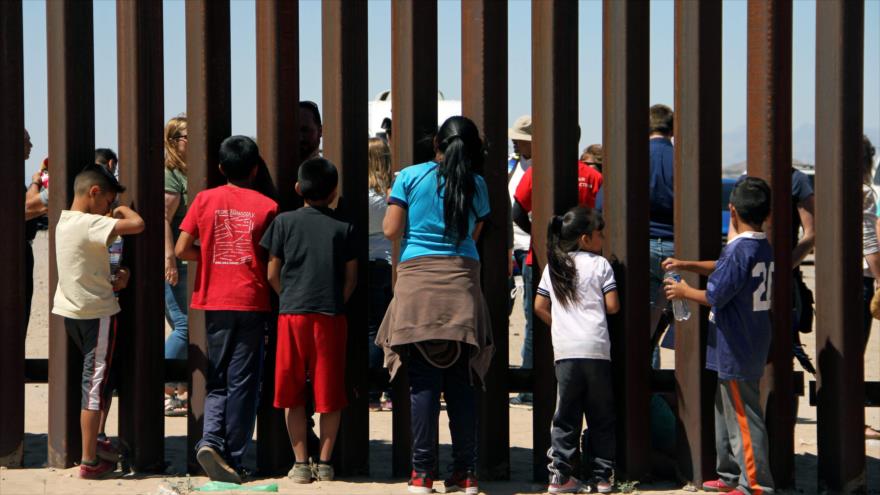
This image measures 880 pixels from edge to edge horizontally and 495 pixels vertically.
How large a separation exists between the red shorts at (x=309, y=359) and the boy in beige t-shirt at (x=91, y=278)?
0.81 meters

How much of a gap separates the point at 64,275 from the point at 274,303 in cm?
96

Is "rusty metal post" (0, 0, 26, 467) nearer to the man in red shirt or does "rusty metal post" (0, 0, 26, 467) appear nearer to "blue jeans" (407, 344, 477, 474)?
"blue jeans" (407, 344, 477, 474)

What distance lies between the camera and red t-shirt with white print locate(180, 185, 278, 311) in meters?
5.50

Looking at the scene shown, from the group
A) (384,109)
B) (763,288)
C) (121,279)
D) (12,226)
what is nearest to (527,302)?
(763,288)

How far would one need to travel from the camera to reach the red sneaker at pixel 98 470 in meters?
5.58

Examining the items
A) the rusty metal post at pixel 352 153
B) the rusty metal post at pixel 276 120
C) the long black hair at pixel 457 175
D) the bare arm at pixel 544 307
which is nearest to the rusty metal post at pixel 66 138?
the rusty metal post at pixel 276 120

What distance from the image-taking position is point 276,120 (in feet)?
18.5

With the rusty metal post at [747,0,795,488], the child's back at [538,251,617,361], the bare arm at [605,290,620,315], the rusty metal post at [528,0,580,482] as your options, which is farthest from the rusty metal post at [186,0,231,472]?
the rusty metal post at [747,0,795,488]

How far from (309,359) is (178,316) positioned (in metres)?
1.79

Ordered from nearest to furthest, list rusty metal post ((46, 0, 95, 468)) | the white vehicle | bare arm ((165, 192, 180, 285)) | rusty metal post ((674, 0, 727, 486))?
rusty metal post ((674, 0, 727, 486))
rusty metal post ((46, 0, 95, 468))
bare arm ((165, 192, 180, 285))
the white vehicle

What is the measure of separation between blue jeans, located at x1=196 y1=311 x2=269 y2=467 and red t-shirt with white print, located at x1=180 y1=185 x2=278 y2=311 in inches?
3.1

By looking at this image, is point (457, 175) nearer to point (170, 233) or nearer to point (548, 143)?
point (548, 143)

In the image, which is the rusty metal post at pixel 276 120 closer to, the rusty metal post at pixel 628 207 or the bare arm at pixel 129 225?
the bare arm at pixel 129 225

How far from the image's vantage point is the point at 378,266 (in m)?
6.73
